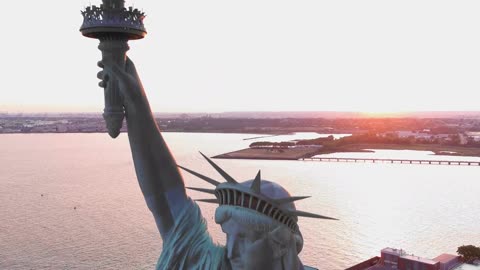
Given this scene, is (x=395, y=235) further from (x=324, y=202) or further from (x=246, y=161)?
(x=246, y=161)

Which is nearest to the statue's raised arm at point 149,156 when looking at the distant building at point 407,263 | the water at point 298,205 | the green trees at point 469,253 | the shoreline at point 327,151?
the distant building at point 407,263

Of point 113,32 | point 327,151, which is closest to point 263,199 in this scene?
point 113,32

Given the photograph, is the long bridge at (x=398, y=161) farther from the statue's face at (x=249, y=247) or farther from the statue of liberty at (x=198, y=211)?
the statue's face at (x=249, y=247)

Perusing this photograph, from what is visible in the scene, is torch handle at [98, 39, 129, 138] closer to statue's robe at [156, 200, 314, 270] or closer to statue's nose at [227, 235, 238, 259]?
statue's robe at [156, 200, 314, 270]

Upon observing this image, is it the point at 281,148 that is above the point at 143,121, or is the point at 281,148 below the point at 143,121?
below

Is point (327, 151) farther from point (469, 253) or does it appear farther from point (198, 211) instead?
point (198, 211)

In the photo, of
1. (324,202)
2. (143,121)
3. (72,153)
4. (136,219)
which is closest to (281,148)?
(72,153)
